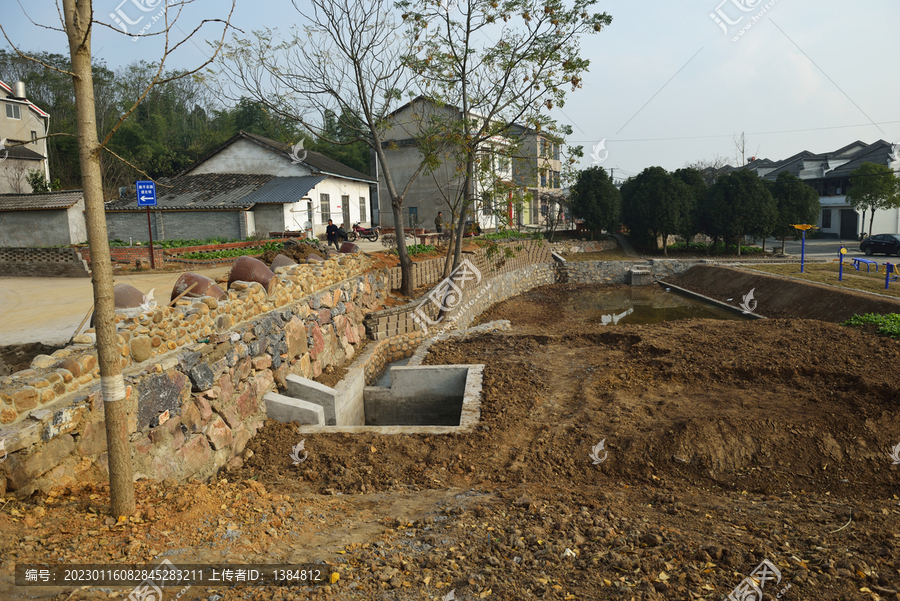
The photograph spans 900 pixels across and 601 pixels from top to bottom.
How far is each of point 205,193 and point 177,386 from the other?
74.5 feet

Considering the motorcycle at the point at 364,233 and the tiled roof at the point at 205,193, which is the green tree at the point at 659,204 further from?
the tiled roof at the point at 205,193

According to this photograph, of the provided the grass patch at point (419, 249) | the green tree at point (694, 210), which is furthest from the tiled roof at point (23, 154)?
the green tree at point (694, 210)

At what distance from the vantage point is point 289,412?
6961 mm

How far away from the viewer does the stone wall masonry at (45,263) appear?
15.8 m

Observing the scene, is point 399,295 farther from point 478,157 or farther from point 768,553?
point 768,553

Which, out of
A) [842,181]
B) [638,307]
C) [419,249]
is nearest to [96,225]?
[419,249]

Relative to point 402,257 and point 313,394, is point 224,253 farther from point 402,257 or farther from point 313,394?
point 313,394

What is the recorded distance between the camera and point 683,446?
6023 mm

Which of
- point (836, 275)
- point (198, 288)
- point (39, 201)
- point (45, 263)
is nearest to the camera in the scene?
point (198, 288)

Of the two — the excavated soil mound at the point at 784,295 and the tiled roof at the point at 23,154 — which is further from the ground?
the tiled roof at the point at 23,154

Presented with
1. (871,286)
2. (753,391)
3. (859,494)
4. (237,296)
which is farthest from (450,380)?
(871,286)

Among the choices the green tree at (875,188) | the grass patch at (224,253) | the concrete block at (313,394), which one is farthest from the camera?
the green tree at (875,188)

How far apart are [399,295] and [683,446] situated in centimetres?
889

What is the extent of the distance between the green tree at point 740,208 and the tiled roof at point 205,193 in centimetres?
2224
